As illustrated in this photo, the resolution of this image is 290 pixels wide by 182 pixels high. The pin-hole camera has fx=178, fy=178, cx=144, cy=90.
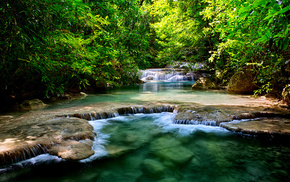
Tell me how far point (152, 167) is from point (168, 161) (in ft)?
1.24

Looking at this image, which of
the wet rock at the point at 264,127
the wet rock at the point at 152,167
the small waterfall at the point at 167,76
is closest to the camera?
the wet rock at the point at 152,167

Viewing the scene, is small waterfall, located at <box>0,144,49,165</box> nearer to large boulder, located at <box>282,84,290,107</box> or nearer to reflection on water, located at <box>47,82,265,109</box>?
reflection on water, located at <box>47,82,265,109</box>

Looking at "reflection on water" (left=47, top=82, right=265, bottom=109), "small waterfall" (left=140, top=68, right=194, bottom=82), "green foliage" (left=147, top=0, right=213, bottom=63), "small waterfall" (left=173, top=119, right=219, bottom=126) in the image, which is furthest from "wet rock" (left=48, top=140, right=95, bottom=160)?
"small waterfall" (left=140, top=68, right=194, bottom=82)

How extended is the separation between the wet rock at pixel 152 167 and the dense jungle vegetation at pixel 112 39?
2.71 metres

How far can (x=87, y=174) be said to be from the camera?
304 centimetres

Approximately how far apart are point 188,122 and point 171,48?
31.0 feet

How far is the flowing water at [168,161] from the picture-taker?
3000 millimetres

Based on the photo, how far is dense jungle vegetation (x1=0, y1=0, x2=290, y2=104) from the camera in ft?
10.5

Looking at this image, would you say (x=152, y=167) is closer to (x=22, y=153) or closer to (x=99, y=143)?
(x=99, y=143)

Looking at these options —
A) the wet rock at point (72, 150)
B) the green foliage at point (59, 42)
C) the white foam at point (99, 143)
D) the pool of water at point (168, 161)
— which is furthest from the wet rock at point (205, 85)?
the wet rock at point (72, 150)

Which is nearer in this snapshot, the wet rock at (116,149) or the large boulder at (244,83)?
the wet rock at (116,149)

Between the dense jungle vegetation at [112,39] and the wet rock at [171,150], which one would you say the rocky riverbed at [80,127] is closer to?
the wet rock at [171,150]

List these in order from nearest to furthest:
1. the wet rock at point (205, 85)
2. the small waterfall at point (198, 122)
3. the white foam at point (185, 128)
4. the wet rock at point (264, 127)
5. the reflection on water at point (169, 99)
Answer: the wet rock at point (264, 127) → the white foam at point (185, 128) → the small waterfall at point (198, 122) → the reflection on water at point (169, 99) → the wet rock at point (205, 85)

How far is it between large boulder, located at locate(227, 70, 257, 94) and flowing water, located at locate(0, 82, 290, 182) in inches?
273
